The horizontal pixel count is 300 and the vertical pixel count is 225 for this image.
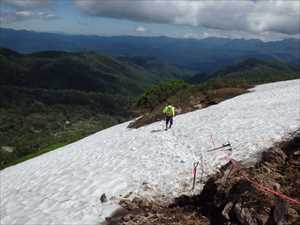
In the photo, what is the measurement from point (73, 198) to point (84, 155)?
849cm

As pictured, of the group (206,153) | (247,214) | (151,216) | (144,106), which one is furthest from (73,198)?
(144,106)

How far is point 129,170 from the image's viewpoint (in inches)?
704

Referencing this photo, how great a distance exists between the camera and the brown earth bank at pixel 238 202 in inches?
430

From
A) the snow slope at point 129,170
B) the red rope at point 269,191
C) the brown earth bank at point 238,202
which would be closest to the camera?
the brown earth bank at point 238,202

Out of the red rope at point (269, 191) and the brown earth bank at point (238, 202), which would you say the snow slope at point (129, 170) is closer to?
the brown earth bank at point (238, 202)

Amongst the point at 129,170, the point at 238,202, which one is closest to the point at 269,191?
the point at 238,202

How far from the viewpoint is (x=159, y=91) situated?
78.8m

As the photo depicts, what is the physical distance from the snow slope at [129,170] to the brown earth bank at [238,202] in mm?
778

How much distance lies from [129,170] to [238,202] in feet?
24.1

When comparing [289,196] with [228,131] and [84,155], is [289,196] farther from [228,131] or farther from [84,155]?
[84,155]

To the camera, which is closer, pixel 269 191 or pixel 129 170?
pixel 269 191

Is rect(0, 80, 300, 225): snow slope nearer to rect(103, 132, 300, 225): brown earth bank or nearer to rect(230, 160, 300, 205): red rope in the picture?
rect(103, 132, 300, 225): brown earth bank

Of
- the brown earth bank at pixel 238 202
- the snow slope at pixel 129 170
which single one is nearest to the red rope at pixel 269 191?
the brown earth bank at pixel 238 202

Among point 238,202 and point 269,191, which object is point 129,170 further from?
point 269,191
